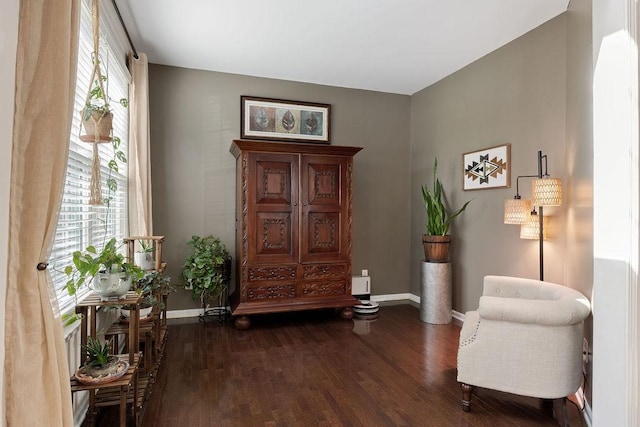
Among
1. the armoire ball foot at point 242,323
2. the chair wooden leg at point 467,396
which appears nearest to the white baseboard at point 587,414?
the chair wooden leg at point 467,396

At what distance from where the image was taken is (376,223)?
4.96 m

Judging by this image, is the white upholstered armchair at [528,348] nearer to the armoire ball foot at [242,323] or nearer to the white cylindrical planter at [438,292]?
the white cylindrical planter at [438,292]

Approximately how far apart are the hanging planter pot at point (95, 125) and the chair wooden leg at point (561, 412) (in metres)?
2.89

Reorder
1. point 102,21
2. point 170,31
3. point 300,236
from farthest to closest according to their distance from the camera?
point 300,236 < point 170,31 < point 102,21

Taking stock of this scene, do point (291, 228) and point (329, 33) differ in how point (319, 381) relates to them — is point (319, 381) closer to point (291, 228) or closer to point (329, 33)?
point (291, 228)

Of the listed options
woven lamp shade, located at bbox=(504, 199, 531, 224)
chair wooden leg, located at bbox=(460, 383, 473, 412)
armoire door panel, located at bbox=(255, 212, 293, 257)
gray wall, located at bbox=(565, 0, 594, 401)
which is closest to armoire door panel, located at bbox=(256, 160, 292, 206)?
armoire door panel, located at bbox=(255, 212, 293, 257)

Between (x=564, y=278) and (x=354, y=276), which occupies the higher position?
(x=564, y=278)

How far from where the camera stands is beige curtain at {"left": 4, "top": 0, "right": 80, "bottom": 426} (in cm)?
120

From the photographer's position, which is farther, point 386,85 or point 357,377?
point 386,85

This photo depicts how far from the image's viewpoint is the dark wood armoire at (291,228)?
150 inches

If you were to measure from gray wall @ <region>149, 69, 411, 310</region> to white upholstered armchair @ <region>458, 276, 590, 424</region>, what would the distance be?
8.79 feet

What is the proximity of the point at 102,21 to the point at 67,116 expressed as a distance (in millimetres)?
1641

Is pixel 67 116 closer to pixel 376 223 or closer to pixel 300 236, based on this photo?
pixel 300 236

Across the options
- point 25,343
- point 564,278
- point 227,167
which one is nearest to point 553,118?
point 564,278
